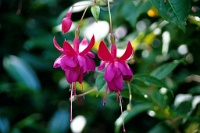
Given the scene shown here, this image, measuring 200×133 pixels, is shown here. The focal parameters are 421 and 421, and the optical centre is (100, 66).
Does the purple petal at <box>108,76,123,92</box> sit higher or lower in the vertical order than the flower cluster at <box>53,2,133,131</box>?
lower

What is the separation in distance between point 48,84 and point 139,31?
2.29 ft

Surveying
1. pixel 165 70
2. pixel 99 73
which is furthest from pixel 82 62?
pixel 99 73

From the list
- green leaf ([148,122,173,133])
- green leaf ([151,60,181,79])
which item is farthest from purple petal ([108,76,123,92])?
green leaf ([148,122,173,133])

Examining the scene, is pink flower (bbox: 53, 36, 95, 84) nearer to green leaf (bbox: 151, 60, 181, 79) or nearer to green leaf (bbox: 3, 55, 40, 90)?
green leaf (bbox: 151, 60, 181, 79)

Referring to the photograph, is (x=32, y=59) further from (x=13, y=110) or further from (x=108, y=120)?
(x=108, y=120)

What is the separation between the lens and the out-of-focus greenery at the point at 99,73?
1080 millimetres

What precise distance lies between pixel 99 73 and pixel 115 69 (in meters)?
0.64

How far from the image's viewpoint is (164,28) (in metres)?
1.15

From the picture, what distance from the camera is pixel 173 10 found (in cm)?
77

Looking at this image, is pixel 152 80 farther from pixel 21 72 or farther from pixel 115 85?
pixel 21 72

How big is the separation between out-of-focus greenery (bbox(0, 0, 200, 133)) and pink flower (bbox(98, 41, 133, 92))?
111 mm

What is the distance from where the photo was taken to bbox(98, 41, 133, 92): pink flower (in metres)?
0.72

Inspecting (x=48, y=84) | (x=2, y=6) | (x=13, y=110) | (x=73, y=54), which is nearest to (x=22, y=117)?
(x=13, y=110)

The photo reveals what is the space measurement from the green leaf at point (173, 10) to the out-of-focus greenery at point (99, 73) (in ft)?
0.57
